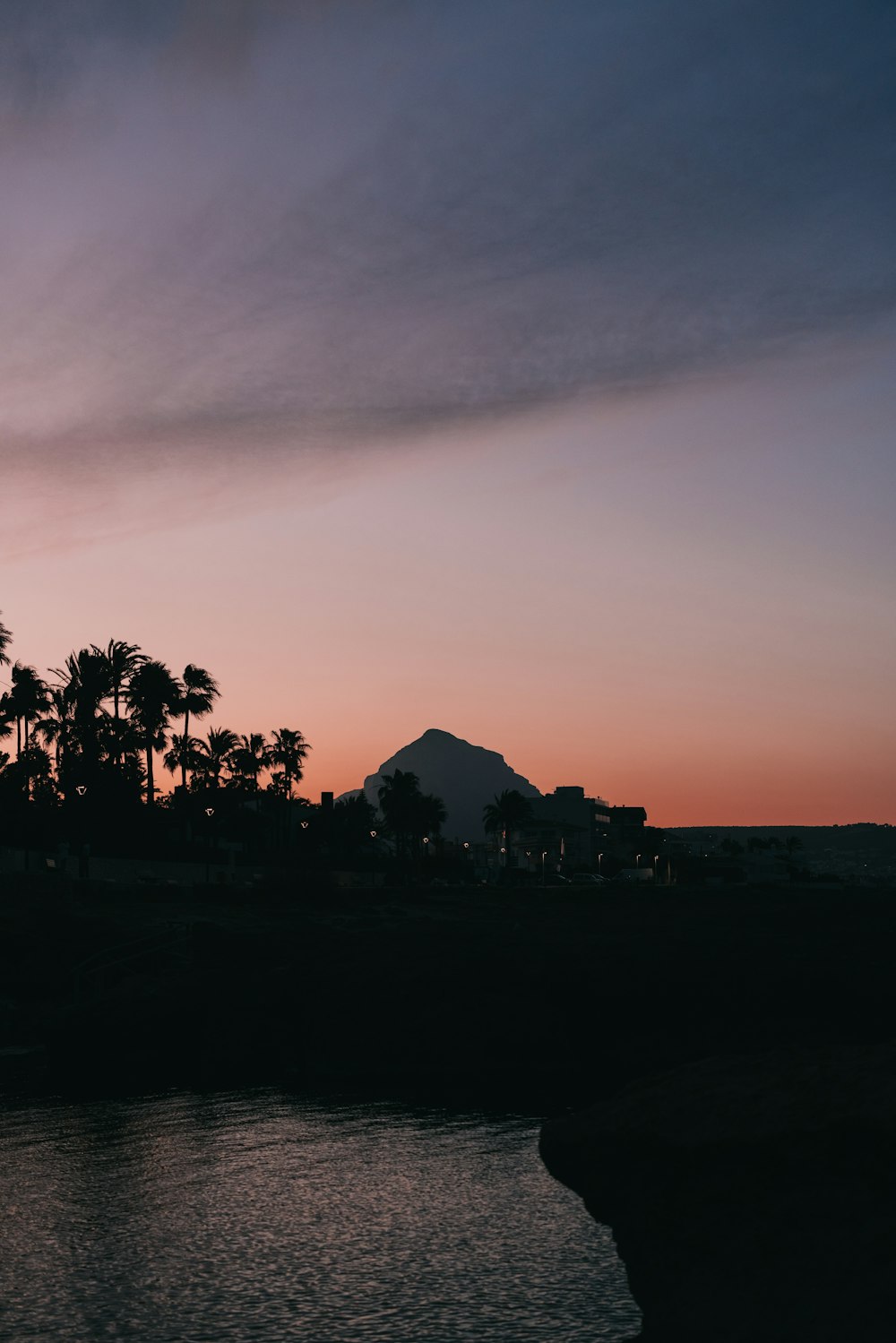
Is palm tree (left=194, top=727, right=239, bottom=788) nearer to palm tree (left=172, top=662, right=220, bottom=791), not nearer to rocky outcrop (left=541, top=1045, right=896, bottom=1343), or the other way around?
palm tree (left=172, top=662, right=220, bottom=791)

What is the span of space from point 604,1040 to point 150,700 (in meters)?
66.9

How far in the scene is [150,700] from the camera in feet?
321

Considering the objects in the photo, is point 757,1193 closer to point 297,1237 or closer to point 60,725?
point 297,1237

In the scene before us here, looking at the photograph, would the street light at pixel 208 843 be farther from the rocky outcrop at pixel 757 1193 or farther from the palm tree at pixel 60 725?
the rocky outcrop at pixel 757 1193

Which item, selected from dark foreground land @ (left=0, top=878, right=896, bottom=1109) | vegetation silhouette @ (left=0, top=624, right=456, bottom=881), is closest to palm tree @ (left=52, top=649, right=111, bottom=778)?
vegetation silhouette @ (left=0, top=624, right=456, bottom=881)

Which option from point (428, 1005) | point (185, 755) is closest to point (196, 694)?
point (185, 755)

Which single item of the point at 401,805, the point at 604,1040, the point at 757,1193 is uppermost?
the point at 401,805

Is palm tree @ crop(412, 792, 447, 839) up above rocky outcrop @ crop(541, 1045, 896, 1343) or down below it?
above

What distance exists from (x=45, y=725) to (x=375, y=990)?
66.0 m

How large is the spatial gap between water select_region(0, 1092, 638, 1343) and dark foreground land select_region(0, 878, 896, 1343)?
1.75 m

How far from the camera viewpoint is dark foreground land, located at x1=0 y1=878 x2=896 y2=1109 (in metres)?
36.8

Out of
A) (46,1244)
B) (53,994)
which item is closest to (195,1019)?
(53,994)

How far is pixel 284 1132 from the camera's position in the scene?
2638cm

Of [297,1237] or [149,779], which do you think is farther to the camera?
[149,779]
